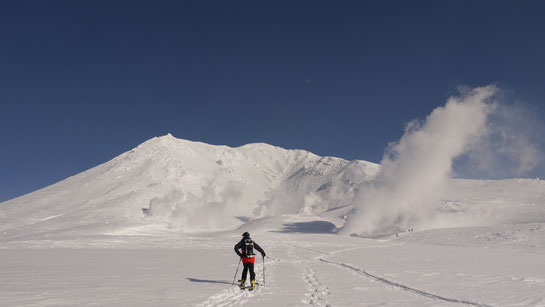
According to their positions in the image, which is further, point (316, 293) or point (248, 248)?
point (248, 248)

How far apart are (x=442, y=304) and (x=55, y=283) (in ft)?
60.8

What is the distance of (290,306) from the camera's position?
11.9 m

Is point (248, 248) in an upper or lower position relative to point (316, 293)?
upper

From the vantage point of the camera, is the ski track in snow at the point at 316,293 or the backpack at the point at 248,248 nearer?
the ski track in snow at the point at 316,293

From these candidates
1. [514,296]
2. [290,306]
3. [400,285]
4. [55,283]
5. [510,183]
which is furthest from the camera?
[510,183]

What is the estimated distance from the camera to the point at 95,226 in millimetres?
145875

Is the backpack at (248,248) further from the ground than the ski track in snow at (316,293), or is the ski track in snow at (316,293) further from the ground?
the backpack at (248,248)

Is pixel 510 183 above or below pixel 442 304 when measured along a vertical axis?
above

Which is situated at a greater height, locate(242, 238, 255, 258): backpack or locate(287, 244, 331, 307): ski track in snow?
locate(242, 238, 255, 258): backpack

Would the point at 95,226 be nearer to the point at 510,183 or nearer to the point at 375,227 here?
the point at 375,227


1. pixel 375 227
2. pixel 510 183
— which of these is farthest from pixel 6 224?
pixel 510 183

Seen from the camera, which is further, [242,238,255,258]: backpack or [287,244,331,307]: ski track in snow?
[242,238,255,258]: backpack

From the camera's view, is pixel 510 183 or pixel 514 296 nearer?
pixel 514 296

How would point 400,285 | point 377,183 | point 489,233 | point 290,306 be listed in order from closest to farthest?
point 290,306
point 400,285
point 489,233
point 377,183
